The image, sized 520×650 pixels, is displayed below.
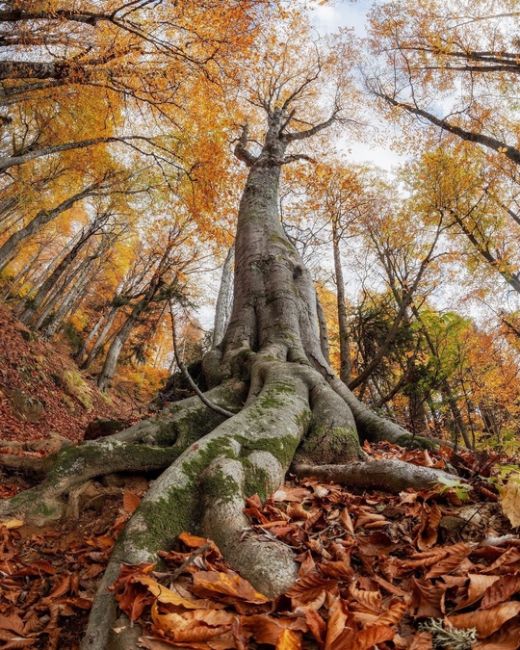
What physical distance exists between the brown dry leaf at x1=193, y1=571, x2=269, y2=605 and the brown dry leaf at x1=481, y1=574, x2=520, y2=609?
0.71 metres

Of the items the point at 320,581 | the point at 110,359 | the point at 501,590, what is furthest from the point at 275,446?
the point at 110,359

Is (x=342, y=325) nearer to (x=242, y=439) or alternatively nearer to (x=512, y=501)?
(x=242, y=439)

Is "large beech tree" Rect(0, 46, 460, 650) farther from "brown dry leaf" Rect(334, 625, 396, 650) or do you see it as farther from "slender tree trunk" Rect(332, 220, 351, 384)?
"slender tree trunk" Rect(332, 220, 351, 384)

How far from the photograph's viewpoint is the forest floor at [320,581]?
1.09m

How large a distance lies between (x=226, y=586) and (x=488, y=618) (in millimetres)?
829

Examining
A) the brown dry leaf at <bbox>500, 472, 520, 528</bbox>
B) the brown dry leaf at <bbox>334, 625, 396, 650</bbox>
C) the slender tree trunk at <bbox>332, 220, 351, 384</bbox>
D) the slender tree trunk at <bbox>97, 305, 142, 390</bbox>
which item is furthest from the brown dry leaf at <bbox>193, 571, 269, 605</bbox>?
the slender tree trunk at <bbox>97, 305, 142, 390</bbox>

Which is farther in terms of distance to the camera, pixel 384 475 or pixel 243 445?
pixel 243 445

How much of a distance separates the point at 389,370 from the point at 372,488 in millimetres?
5622

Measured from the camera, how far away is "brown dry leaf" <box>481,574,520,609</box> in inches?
42.8

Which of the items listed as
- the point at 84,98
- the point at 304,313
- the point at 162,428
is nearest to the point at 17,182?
the point at 84,98

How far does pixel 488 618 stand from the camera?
3.38 ft

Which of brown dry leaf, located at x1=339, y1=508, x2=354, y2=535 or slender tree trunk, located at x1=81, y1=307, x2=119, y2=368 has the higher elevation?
slender tree trunk, located at x1=81, y1=307, x2=119, y2=368

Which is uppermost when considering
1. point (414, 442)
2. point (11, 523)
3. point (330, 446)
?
point (414, 442)

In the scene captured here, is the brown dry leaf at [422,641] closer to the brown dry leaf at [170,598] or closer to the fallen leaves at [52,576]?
the brown dry leaf at [170,598]
